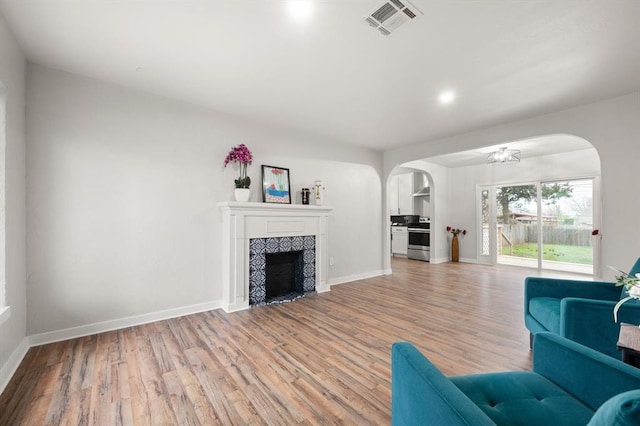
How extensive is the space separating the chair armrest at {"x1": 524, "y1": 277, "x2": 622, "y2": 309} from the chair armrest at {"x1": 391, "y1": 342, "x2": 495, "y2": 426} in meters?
2.13

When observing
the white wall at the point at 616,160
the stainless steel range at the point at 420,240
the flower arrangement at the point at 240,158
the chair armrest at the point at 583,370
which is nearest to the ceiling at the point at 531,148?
the white wall at the point at 616,160

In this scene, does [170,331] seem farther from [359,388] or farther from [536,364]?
[536,364]

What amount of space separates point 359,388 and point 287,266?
8.27 ft

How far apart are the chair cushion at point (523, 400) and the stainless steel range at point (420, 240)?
21.3 feet

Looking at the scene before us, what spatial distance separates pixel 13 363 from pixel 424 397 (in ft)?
10.1

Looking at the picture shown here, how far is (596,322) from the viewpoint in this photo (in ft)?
6.08

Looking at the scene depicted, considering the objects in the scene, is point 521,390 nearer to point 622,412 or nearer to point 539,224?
point 622,412

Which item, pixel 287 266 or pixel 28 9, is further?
pixel 287 266

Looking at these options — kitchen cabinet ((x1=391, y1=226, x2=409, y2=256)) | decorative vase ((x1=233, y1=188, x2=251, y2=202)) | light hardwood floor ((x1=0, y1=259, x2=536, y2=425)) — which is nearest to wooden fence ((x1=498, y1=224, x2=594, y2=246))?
kitchen cabinet ((x1=391, y1=226, x2=409, y2=256))

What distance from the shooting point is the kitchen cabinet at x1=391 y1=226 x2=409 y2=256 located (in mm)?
8210

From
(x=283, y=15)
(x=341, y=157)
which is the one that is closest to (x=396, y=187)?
(x=341, y=157)

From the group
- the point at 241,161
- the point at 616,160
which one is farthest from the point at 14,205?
the point at 616,160

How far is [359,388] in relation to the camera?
1.94 meters

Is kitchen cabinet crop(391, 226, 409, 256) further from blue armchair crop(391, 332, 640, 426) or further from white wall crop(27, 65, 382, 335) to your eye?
blue armchair crop(391, 332, 640, 426)
